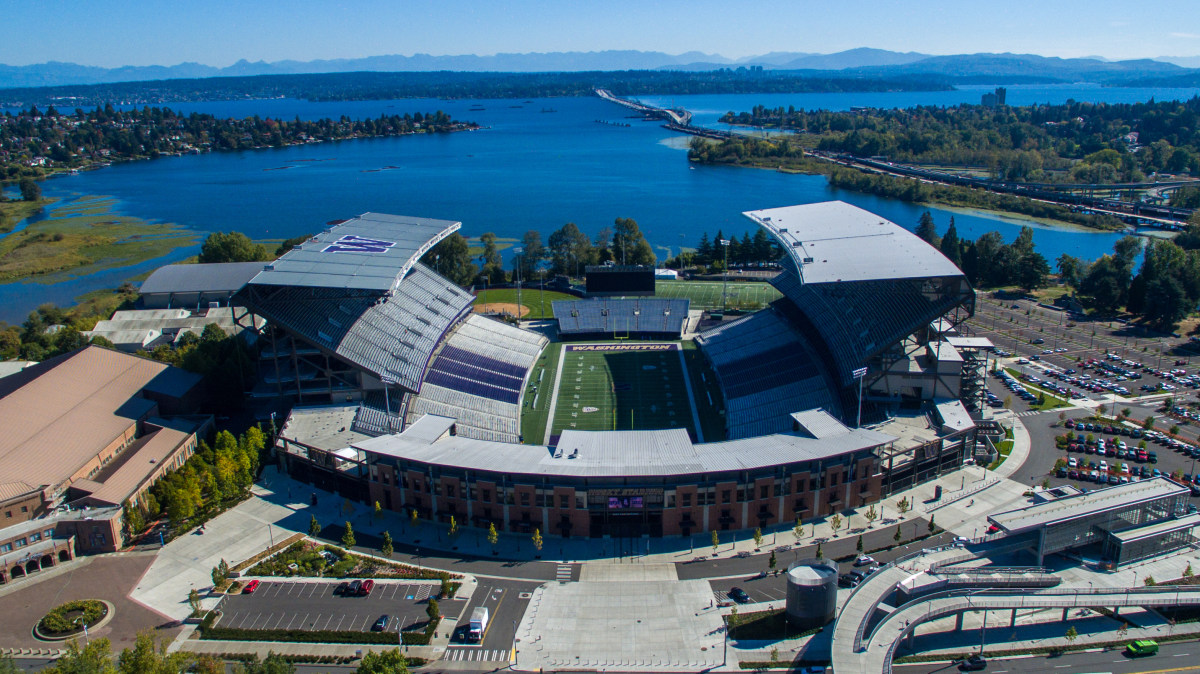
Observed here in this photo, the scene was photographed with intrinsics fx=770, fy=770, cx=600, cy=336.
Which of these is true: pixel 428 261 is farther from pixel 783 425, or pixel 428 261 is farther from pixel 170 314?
pixel 783 425

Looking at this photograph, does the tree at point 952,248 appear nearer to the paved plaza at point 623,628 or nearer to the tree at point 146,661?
the paved plaza at point 623,628

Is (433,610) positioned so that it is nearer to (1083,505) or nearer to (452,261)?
(1083,505)

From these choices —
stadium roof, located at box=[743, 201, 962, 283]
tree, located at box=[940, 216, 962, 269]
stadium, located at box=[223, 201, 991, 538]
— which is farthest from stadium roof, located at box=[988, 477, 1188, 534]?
tree, located at box=[940, 216, 962, 269]

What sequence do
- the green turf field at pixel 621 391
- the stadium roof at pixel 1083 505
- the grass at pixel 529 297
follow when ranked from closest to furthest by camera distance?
the stadium roof at pixel 1083 505
the green turf field at pixel 621 391
the grass at pixel 529 297

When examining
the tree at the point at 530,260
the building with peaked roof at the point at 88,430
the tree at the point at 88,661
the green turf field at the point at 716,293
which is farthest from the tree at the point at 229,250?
the tree at the point at 88,661

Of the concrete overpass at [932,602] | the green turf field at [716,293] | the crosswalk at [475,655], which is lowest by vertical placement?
the crosswalk at [475,655]

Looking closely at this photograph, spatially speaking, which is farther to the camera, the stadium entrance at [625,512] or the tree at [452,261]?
the tree at [452,261]
